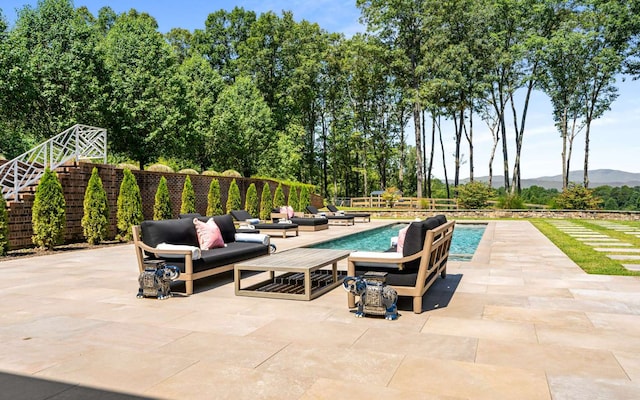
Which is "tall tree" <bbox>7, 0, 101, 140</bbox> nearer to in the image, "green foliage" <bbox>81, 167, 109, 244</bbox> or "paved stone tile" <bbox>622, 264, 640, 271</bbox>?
"green foliage" <bbox>81, 167, 109, 244</bbox>

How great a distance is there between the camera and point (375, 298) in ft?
14.3

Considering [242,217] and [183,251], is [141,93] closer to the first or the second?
[242,217]

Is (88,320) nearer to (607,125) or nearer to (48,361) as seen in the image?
(48,361)

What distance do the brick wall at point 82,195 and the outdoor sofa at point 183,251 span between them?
20.1 ft

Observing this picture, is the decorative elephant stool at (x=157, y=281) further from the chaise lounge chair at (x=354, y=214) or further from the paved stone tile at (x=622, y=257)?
the chaise lounge chair at (x=354, y=214)

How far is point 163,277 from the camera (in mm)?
5230

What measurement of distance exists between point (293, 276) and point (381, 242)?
8.05 meters

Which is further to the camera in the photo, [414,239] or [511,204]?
[511,204]

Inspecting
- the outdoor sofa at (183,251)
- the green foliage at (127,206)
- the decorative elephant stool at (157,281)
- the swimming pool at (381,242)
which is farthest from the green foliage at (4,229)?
the swimming pool at (381,242)

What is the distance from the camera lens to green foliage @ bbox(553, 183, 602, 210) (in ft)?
74.7

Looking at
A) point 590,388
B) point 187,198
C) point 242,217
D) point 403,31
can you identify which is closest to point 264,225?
point 242,217

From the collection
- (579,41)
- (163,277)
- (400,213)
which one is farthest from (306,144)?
(163,277)

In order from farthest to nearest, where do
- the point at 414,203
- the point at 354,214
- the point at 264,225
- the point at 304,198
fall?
1. the point at 414,203
2. the point at 304,198
3. the point at 354,214
4. the point at 264,225

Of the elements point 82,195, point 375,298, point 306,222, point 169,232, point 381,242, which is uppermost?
point 82,195
